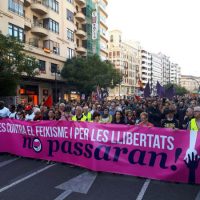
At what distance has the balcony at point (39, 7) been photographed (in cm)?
3925

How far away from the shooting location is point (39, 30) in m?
39.5

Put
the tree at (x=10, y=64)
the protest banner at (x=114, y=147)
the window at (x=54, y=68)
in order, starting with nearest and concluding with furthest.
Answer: the protest banner at (x=114, y=147), the tree at (x=10, y=64), the window at (x=54, y=68)

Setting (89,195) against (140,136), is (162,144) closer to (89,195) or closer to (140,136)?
(140,136)

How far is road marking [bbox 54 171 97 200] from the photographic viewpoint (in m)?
6.71

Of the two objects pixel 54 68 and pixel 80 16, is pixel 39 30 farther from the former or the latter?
pixel 80 16

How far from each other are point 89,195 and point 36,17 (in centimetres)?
3748

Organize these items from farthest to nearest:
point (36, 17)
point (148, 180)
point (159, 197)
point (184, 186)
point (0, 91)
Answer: point (36, 17), point (0, 91), point (148, 180), point (184, 186), point (159, 197)

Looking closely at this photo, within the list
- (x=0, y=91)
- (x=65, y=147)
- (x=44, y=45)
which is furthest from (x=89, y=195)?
(x=44, y=45)

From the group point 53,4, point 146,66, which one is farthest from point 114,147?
point 146,66

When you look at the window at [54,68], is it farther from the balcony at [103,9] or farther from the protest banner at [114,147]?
the protest banner at [114,147]

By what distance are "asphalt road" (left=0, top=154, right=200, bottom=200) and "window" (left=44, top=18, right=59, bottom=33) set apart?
35.3 meters

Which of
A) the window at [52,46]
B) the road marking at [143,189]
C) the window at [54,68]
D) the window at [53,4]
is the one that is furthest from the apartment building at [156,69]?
the road marking at [143,189]

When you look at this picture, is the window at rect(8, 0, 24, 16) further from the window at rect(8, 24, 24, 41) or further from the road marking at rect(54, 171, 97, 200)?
the road marking at rect(54, 171, 97, 200)

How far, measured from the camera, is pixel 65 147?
8836 mm
